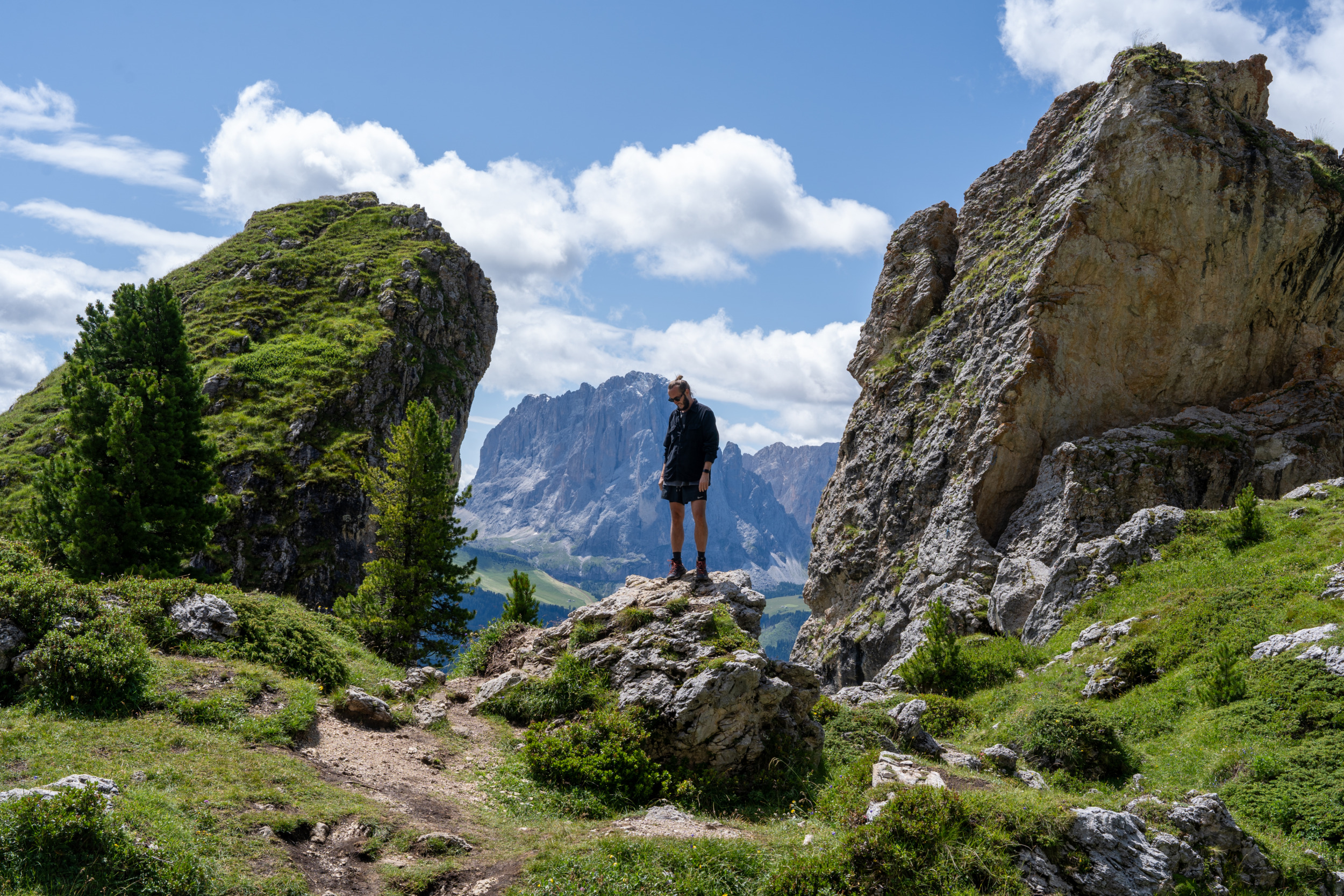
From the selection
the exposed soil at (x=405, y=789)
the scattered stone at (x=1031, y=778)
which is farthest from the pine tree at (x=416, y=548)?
the scattered stone at (x=1031, y=778)

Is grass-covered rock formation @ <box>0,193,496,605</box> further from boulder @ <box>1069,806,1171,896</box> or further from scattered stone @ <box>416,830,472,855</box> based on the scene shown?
boulder @ <box>1069,806,1171,896</box>

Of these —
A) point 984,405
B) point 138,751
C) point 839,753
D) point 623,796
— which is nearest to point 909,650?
point 984,405

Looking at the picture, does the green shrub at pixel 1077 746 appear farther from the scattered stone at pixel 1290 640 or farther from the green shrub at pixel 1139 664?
the scattered stone at pixel 1290 640

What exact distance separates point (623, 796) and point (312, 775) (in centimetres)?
531

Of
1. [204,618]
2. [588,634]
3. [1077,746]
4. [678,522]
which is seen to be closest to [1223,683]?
[1077,746]

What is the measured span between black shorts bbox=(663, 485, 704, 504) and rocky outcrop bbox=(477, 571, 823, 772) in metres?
2.60

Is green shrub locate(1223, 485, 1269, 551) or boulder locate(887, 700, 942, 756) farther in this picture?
green shrub locate(1223, 485, 1269, 551)

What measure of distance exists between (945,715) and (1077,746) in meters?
6.68

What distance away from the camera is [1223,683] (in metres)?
15.6

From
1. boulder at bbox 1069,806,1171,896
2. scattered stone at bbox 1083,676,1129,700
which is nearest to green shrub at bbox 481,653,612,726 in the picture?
boulder at bbox 1069,806,1171,896

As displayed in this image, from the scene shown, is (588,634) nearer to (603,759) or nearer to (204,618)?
(603,759)

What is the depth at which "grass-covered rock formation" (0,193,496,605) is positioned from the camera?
5134cm

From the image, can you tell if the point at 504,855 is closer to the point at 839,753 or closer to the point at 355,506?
the point at 839,753

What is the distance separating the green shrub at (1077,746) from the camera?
48.2 ft
